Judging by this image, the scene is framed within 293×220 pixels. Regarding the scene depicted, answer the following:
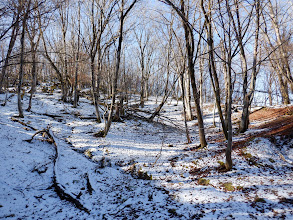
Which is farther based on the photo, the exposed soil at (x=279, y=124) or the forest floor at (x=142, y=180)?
the exposed soil at (x=279, y=124)

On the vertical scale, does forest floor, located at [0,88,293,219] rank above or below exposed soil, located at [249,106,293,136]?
below

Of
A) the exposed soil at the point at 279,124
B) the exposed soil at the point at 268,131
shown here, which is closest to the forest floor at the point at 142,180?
the exposed soil at the point at 268,131

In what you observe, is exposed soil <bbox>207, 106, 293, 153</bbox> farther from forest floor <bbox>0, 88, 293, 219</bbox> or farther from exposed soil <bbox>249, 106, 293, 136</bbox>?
forest floor <bbox>0, 88, 293, 219</bbox>

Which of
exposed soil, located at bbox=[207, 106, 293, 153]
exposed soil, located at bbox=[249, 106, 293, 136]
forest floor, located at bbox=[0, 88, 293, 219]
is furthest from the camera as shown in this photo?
exposed soil, located at bbox=[249, 106, 293, 136]

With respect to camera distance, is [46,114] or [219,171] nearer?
[219,171]

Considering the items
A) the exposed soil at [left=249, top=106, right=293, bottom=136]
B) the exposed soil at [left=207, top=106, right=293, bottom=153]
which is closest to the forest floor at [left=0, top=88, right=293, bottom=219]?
the exposed soil at [left=207, top=106, right=293, bottom=153]

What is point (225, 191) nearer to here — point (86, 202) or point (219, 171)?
point (219, 171)

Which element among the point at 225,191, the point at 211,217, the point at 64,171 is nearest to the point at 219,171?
the point at 225,191

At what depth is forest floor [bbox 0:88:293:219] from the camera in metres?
3.50

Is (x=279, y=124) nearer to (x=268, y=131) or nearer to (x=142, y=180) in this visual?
(x=268, y=131)

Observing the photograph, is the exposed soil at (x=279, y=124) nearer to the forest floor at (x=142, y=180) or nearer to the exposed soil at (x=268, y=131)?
the exposed soil at (x=268, y=131)

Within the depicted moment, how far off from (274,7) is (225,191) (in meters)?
12.1

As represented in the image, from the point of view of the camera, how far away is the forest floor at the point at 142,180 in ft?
11.5

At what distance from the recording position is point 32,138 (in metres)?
6.86
